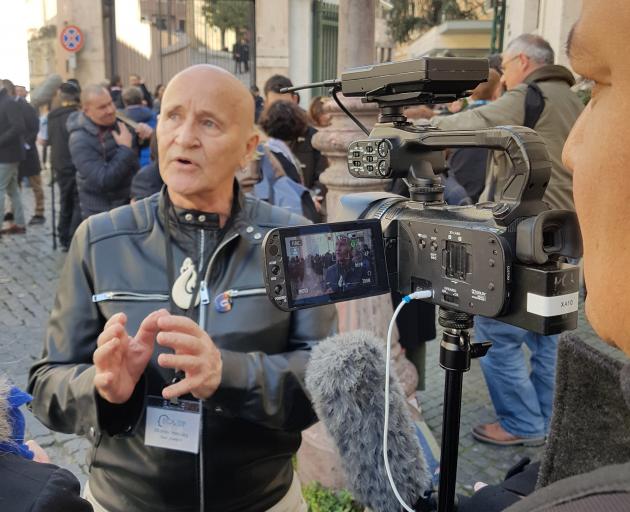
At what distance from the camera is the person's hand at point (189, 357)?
1.43 m

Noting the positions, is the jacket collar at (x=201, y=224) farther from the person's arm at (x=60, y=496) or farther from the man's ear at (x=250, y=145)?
the person's arm at (x=60, y=496)

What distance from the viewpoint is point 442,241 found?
3.81ft

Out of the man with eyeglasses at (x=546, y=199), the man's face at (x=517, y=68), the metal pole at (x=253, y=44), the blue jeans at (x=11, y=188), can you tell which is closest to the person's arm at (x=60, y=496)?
the man with eyeglasses at (x=546, y=199)

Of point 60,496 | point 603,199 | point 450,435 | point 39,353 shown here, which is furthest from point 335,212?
point 39,353

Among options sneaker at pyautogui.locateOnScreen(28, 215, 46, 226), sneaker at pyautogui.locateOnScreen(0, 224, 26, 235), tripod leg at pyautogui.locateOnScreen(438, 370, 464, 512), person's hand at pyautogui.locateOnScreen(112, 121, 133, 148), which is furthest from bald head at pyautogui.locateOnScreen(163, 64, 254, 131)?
sneaker at pyautogui.locateOnScreen(28, 215, 46, 226)

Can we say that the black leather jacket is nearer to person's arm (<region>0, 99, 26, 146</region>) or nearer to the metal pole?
person's arm (<region>0, 99, 26, 146</region>)

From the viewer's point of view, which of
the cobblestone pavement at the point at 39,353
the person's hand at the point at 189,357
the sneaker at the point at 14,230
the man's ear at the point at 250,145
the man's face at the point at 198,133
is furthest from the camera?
the sneaker at the point at 14,230

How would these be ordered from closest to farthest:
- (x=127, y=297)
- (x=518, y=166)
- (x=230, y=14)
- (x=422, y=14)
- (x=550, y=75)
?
1. (x=518, y=166)
2. (x=127, y=297)
3. (x=550, y=75)
4. (x=422, y=14)
5. (x=230, y=14)

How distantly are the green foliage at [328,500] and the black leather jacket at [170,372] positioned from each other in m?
1.28

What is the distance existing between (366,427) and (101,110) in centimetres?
553

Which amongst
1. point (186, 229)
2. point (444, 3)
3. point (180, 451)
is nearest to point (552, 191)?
point (186, 229)

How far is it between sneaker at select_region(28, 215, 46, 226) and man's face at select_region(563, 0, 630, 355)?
9.79m

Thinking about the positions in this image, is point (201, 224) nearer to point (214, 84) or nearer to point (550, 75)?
point (214, 84)

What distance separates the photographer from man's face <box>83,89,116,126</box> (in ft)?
19.6
